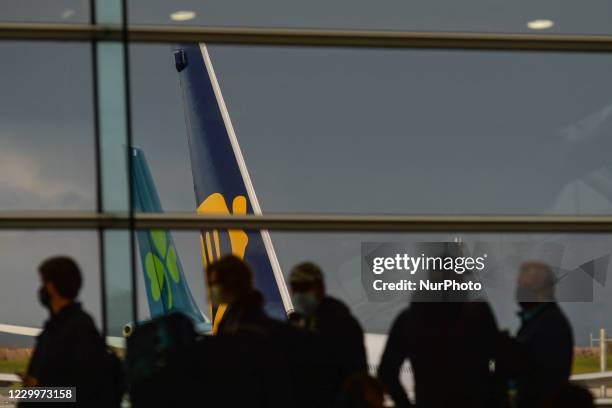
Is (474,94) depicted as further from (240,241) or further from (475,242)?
(240,241)

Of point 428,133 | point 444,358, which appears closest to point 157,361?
point 444,358

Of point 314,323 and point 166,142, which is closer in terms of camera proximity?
point 314,323

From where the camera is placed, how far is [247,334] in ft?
9.87

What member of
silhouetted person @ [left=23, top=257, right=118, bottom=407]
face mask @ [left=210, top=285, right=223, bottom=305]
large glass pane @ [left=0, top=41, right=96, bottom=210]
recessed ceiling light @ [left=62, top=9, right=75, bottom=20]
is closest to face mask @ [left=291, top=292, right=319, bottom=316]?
face mask @ [left=210, top=285, right=223, bottom=305]

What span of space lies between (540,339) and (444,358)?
0.29 meters

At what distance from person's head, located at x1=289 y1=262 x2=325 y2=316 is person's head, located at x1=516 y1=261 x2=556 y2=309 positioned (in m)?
0.61

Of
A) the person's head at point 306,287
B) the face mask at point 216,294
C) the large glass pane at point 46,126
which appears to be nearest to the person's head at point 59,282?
the large glass pane at point 46,126

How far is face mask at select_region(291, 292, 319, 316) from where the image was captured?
3176 mm

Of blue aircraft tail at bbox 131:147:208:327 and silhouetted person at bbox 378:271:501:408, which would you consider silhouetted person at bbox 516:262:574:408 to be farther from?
blue aircraft tail at bbox 131:147:208:327

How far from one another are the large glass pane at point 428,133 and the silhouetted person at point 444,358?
0.41 metres

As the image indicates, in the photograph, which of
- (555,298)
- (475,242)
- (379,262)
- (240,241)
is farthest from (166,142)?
(555,298)

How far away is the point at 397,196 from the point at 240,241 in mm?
624

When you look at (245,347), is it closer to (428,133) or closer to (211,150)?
(428,133)

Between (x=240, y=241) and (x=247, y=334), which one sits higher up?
(x=240, y=241)
